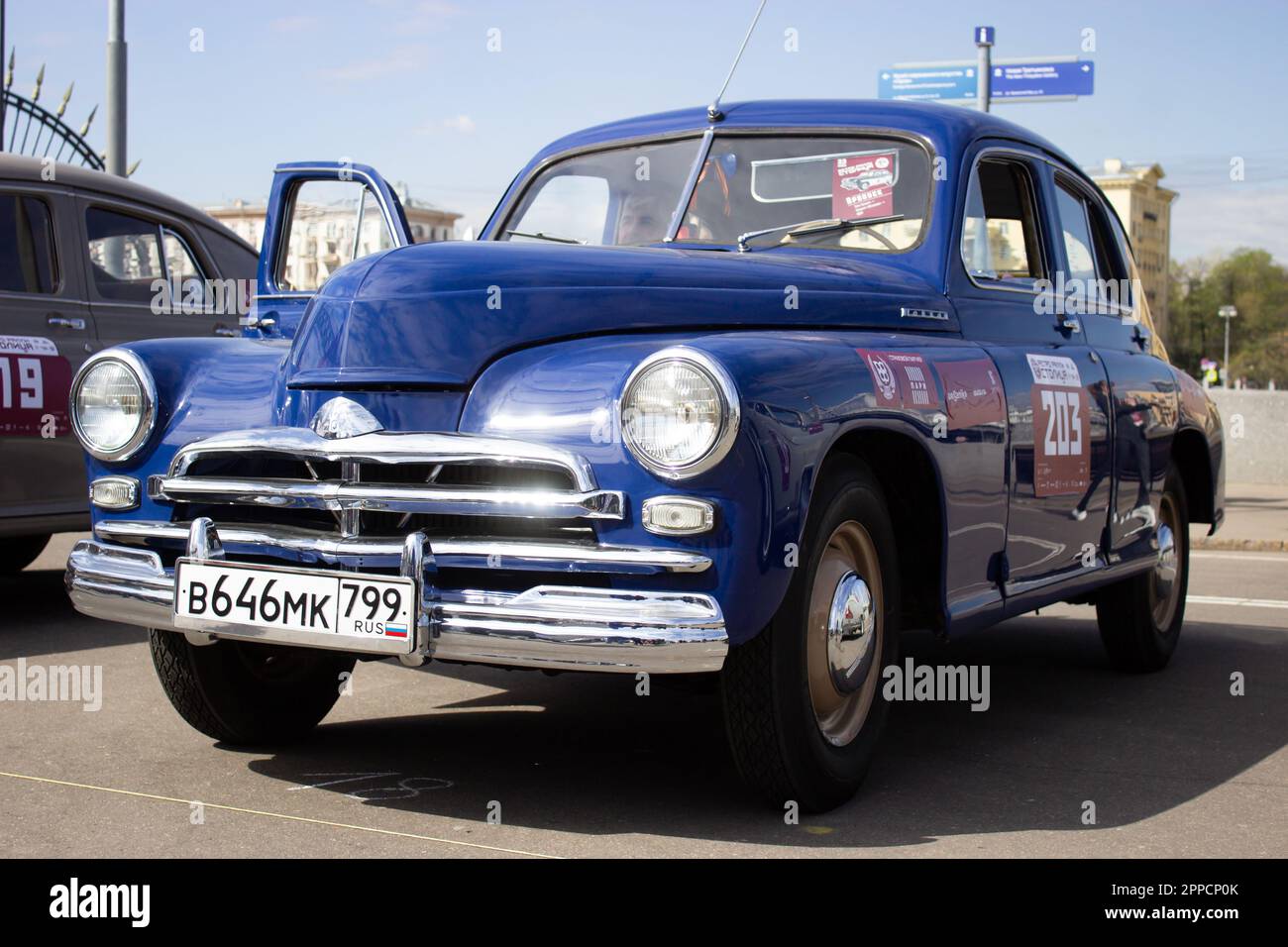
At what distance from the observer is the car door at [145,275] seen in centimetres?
735

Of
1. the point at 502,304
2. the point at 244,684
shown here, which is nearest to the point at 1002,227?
the point at 502,304

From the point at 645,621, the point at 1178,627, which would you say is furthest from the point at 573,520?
the point at 1178,627

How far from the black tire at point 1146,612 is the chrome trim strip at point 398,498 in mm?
3339

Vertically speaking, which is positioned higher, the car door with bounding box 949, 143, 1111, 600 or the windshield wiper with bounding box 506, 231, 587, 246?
the windshield wiper with bounding box 506, 231, 587, 246

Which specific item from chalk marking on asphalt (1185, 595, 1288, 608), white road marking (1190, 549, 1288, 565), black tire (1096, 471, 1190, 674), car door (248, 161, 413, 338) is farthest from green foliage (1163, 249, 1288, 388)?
car door (248, 161, 413, 338)

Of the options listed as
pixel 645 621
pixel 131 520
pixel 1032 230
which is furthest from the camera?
pixel 1032 230

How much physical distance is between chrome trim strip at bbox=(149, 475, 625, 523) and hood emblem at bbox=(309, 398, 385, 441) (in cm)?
12

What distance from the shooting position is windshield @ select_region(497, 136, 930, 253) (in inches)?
199

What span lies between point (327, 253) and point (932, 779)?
4.60 m

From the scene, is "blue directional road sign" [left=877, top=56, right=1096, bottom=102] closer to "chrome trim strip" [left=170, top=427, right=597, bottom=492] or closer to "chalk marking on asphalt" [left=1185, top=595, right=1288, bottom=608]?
"chalk marking on asphalt" [left=1185, top=595, right=1288, bottom=608]

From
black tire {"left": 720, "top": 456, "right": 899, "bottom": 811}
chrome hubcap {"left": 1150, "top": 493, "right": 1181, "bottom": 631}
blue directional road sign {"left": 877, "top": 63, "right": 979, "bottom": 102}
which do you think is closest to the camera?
black tire {"left": 720, "top": 456, "right": 899, "bottom": 811}

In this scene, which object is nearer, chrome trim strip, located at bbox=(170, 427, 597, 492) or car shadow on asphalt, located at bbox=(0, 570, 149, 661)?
chrome trim strip, located at bbox=(170, 427, 597, 492)

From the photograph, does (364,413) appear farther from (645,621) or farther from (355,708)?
(355,708)
